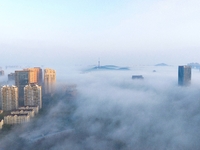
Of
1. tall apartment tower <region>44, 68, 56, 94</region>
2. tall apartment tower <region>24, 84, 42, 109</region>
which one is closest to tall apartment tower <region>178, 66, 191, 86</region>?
tall apartment tower <region>44, 68, 56, 94</region>

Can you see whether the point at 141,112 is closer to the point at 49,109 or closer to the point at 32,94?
the point at 49,109

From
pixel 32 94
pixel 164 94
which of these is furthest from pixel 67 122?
pixel 164 94

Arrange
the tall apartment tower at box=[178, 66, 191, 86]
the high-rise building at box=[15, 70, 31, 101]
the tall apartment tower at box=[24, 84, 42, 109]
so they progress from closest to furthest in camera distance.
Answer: the tall apartment tower at box=[24, 84, 42, 109]
the high-rise building at box=[15, 70, 31, 101]
the tall apartment tower at box=[178, 66, 191, 86]

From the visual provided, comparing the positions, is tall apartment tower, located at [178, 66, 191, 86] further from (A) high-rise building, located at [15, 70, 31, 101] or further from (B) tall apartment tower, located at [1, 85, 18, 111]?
(B) tall apartment tower, located at [1, 85, 18, 111]

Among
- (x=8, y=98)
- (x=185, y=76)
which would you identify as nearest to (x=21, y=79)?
(x=8, y=98)

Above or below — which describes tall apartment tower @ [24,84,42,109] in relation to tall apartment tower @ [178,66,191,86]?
below

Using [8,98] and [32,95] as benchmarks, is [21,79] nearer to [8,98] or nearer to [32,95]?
[32,95]
